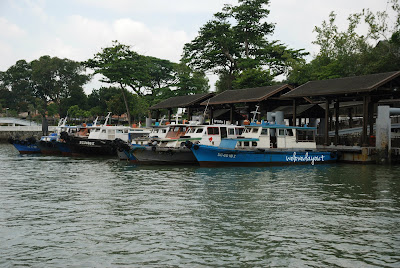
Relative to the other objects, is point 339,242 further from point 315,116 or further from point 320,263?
point 315,116

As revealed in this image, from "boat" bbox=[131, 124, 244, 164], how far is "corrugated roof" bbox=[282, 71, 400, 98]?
278 inches

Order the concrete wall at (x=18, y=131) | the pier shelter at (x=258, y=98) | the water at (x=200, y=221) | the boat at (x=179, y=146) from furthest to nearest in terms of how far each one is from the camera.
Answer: the concrete wall at (x=18, y=131)
the pier shelter at (x=258, y=98)
the boat at (x=179, y=146)
the water at (x=200, y=221)

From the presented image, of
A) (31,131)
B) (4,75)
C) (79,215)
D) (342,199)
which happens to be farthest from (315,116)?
(4,75)

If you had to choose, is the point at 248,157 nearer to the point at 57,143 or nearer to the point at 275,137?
the point at 275,137

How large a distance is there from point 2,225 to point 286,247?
7560 millimetres

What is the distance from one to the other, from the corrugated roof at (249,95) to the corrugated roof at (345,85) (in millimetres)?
2648

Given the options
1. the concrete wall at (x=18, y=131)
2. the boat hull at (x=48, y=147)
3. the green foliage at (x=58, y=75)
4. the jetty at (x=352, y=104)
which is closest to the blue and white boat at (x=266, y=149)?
the jetty at (x=352, y=104)

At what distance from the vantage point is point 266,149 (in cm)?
2764

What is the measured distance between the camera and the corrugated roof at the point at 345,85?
2851 centimetres

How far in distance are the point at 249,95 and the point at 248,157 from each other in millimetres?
12523

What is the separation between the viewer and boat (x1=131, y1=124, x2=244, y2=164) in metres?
27.6

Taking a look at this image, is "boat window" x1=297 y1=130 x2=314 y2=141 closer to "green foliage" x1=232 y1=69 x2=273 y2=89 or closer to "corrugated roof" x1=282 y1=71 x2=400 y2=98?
"corrugated roof" x1=282 y1=71 x2=400 y2=98

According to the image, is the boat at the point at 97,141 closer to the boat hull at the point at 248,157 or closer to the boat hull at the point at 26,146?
the boat hull at the point at 26,146

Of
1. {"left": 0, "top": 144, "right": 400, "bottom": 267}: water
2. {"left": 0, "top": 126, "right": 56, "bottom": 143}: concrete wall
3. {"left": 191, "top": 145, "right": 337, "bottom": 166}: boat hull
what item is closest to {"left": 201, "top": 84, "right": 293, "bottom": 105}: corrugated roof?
{"left": 191, "top": 145, "right": 337, "bottom": 166}: boat hull
